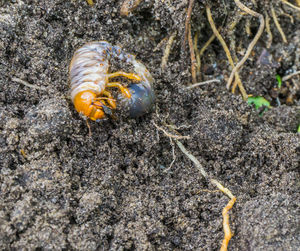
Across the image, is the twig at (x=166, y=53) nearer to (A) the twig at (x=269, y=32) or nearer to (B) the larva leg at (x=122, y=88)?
(B) the larva leg at (x=122, y=88)

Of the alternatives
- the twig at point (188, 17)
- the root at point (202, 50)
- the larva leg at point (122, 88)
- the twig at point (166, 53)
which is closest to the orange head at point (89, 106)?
the larva leg at point (122, 88)

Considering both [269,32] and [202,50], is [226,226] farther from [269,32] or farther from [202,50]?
[269,32]

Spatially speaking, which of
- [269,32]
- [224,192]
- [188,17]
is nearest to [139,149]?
[224,192]

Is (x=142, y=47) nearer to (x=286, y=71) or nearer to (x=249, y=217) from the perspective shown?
(x=286, y=71)

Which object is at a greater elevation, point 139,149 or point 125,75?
point 125,75

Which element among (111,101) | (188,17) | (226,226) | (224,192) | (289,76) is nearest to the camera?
(226,226)

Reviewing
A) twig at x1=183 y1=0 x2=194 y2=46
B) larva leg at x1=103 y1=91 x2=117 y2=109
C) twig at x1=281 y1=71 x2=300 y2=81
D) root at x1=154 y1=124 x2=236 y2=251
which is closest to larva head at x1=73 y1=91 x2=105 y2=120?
larva leg at x1=103 y1=91 x2=117 y2=109
